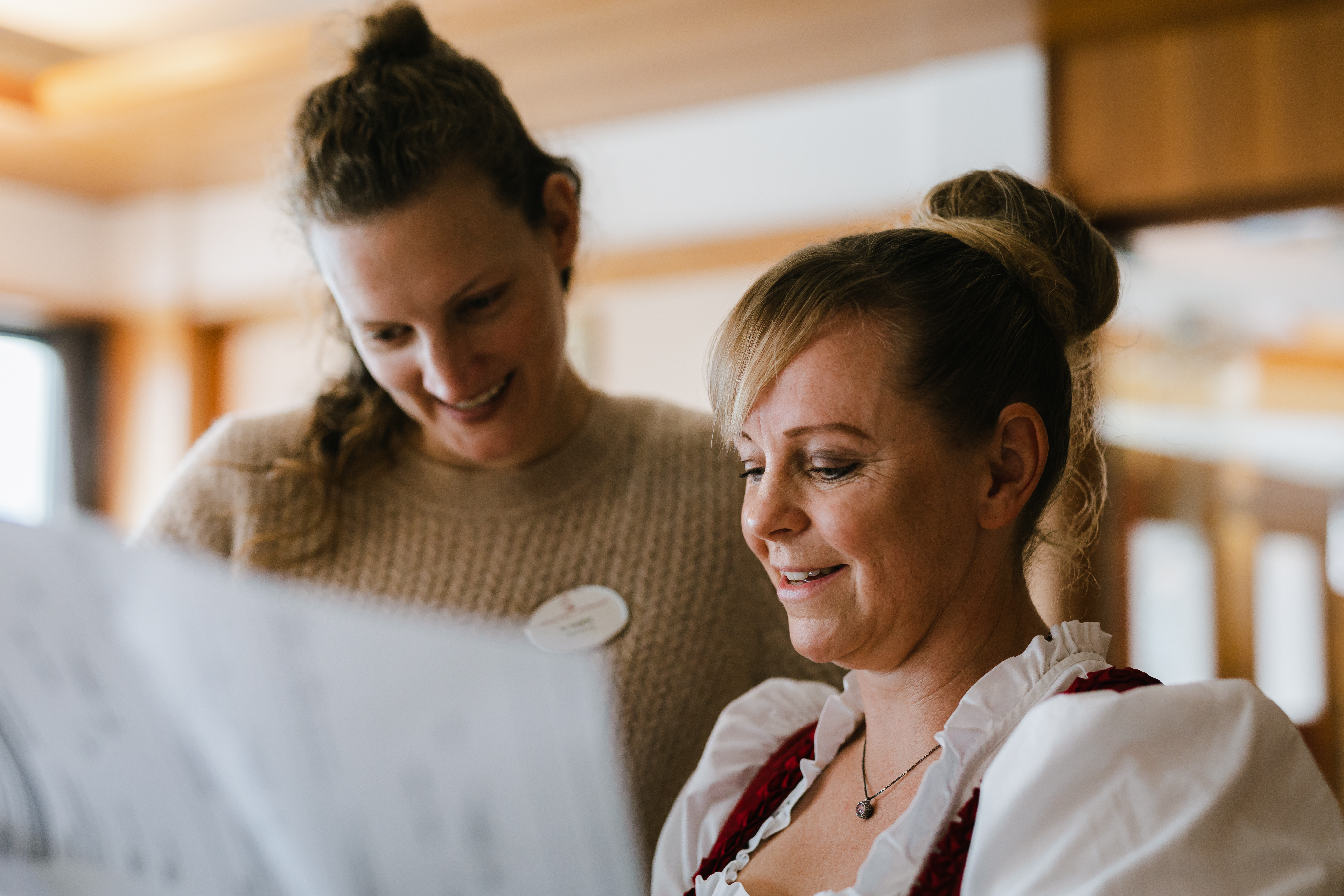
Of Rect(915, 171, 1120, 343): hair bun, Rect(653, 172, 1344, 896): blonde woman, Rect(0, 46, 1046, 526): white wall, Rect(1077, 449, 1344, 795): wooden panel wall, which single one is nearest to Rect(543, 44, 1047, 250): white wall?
Rect(0, 46, 1046, 526): white wall

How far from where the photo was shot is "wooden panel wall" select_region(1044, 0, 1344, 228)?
9.21 ft

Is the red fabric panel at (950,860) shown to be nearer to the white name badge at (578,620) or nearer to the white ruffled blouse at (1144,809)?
the white ruffled blouse at (1144,809)

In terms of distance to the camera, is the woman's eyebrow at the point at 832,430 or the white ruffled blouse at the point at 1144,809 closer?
the white ruffled blouse at the point at 1144,809

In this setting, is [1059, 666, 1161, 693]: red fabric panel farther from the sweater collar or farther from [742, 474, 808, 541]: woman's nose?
the sweater collar

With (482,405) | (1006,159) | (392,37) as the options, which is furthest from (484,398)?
(1006,159)

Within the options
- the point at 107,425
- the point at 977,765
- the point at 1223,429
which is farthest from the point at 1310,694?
the point at 107,425

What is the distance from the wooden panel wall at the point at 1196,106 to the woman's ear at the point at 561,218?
6.23 ft

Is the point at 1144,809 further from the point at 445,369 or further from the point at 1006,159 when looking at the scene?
the point at 1006,159

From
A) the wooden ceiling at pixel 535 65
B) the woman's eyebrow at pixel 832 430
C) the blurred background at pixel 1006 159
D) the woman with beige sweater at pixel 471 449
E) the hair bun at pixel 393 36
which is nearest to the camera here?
the woman's eyebrow at pixel 832 430

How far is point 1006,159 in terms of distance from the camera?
3.19m

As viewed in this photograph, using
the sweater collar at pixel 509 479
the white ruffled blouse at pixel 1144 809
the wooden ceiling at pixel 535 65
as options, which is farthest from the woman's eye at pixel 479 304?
the wooden ceiling at pixel 535 65

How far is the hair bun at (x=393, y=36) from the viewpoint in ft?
4.56

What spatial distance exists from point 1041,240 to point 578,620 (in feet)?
2.26

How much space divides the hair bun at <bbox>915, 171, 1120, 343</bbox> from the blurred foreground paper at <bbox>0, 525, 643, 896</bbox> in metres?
0.52
